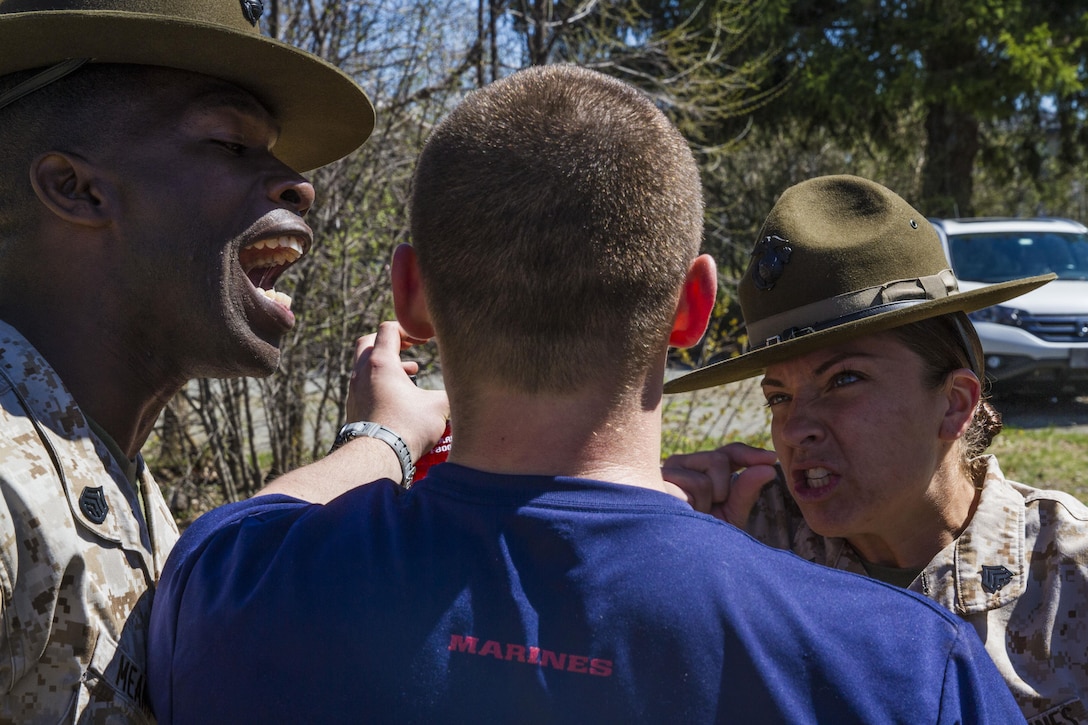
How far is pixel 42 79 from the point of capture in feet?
6.30

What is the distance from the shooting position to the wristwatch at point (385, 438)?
186 cm

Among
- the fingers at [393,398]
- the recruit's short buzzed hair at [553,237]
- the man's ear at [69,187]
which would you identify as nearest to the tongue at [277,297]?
the fingers at [393,398]

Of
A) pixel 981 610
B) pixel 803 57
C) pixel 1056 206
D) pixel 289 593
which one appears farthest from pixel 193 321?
pixel 1056 206

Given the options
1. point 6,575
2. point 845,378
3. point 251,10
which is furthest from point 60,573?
point 845,378

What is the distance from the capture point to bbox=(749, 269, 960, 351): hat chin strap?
2.38m

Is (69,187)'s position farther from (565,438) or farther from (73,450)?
(565,438)

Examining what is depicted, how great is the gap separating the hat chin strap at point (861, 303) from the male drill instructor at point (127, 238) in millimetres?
1177

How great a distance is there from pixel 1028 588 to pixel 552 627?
144cm

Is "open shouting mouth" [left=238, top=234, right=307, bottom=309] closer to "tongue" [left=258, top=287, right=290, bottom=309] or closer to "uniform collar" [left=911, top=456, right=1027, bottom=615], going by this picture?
"tongue" [left=258, top=287, right=290, bottom=309]

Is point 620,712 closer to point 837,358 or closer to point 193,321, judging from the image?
point 193,321

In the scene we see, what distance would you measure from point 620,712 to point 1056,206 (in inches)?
1281

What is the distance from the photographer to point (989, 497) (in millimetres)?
2391

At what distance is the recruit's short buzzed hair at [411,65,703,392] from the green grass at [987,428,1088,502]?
658 cm

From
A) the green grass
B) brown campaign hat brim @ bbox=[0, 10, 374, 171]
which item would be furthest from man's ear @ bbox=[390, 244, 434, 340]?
the green grass
